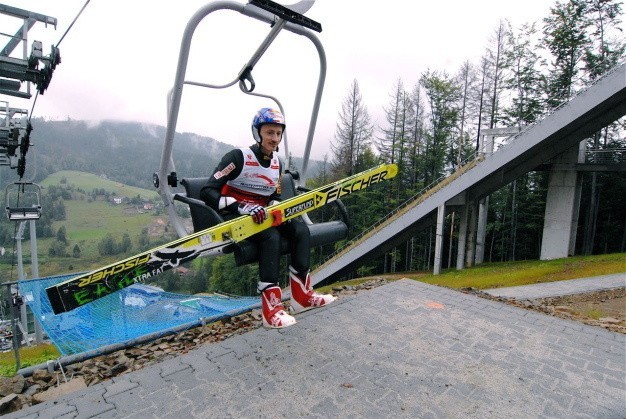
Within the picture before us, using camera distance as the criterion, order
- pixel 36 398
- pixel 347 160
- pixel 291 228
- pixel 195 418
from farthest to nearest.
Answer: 1. pixel 347 160
2. pixel 291 228
3. pixel 36 398
4. pixel 195 418

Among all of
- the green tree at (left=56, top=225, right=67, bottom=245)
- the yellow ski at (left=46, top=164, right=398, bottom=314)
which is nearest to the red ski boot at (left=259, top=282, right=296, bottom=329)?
the yellow ski at (left=46, top=164, right=398, bottom=314)

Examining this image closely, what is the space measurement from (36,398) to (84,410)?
46 cm

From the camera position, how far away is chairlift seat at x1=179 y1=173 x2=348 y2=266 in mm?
2803

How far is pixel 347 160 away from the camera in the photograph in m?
26.5

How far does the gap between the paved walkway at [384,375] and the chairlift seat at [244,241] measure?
0.79 meters

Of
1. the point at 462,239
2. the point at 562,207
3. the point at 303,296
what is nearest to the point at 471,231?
the point at 462,239

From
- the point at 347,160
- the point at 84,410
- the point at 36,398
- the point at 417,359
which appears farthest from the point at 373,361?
the point at 347,160

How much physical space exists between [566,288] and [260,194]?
32.4 ft

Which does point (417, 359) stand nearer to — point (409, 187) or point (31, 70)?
point (31, 70)

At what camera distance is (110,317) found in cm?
352

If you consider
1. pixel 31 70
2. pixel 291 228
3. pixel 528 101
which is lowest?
pixel 291 228

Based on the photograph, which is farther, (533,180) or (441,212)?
(533,180)

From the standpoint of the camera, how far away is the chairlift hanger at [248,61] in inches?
96.6

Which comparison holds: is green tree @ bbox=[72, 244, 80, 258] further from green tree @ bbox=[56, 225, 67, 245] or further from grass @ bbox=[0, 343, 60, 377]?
grass @ bbox=[0, 343, 60, 377]
